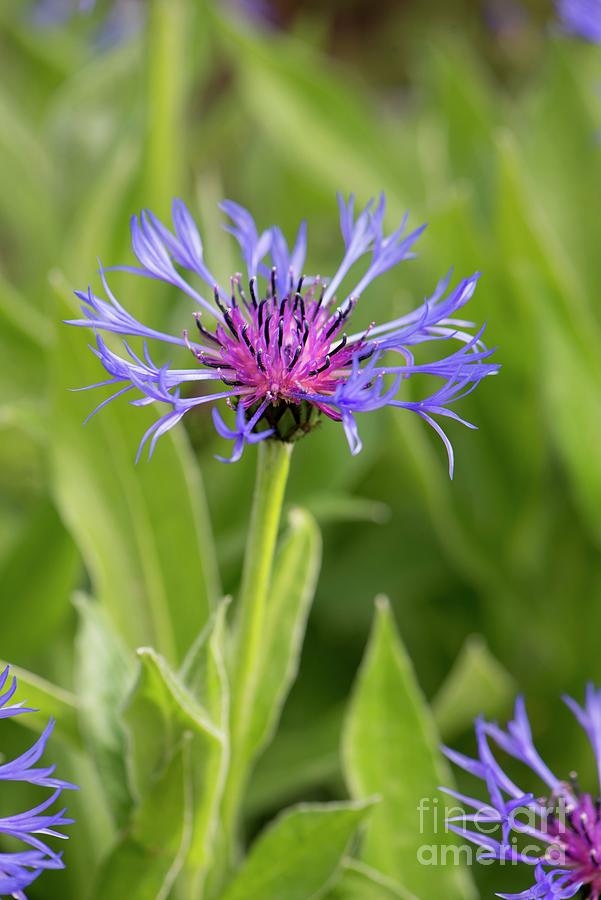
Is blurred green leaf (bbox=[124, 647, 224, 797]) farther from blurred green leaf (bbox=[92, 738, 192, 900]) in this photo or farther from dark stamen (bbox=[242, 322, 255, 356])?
dark stamen (bbox=[242, 322, 255, 356])

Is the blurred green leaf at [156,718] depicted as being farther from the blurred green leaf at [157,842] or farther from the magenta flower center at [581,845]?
the magenta flower center at [581,845]

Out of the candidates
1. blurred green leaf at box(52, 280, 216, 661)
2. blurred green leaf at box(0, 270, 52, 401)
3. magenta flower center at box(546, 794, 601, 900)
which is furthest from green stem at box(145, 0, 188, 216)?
magenta flower center at box(546, 794, 601, 900)

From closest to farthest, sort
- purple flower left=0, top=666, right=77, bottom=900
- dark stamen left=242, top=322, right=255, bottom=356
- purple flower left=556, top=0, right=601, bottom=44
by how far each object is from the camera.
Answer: purple flower left=0, top=666, right=77, bottom=900
dark stamen left=242, top=322, right=255, bottom=356
purple flower left=556, top=0, right=601, bottom=44

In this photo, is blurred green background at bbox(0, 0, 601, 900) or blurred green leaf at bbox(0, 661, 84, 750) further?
blurred green background at bbox(0, 0, 601, 900)

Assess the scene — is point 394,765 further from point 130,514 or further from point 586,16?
point 586,16

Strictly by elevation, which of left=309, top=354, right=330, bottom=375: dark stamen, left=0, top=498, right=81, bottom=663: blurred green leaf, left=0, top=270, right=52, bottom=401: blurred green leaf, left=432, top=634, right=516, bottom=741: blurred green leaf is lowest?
left=432, top=634, right=516, bottom=741: blurred green leaf

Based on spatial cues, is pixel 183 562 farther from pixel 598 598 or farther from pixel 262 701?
pixel 598 598

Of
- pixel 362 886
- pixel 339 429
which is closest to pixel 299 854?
pixel 362 886

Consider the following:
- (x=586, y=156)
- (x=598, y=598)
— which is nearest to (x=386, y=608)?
(x=598, y=598)
